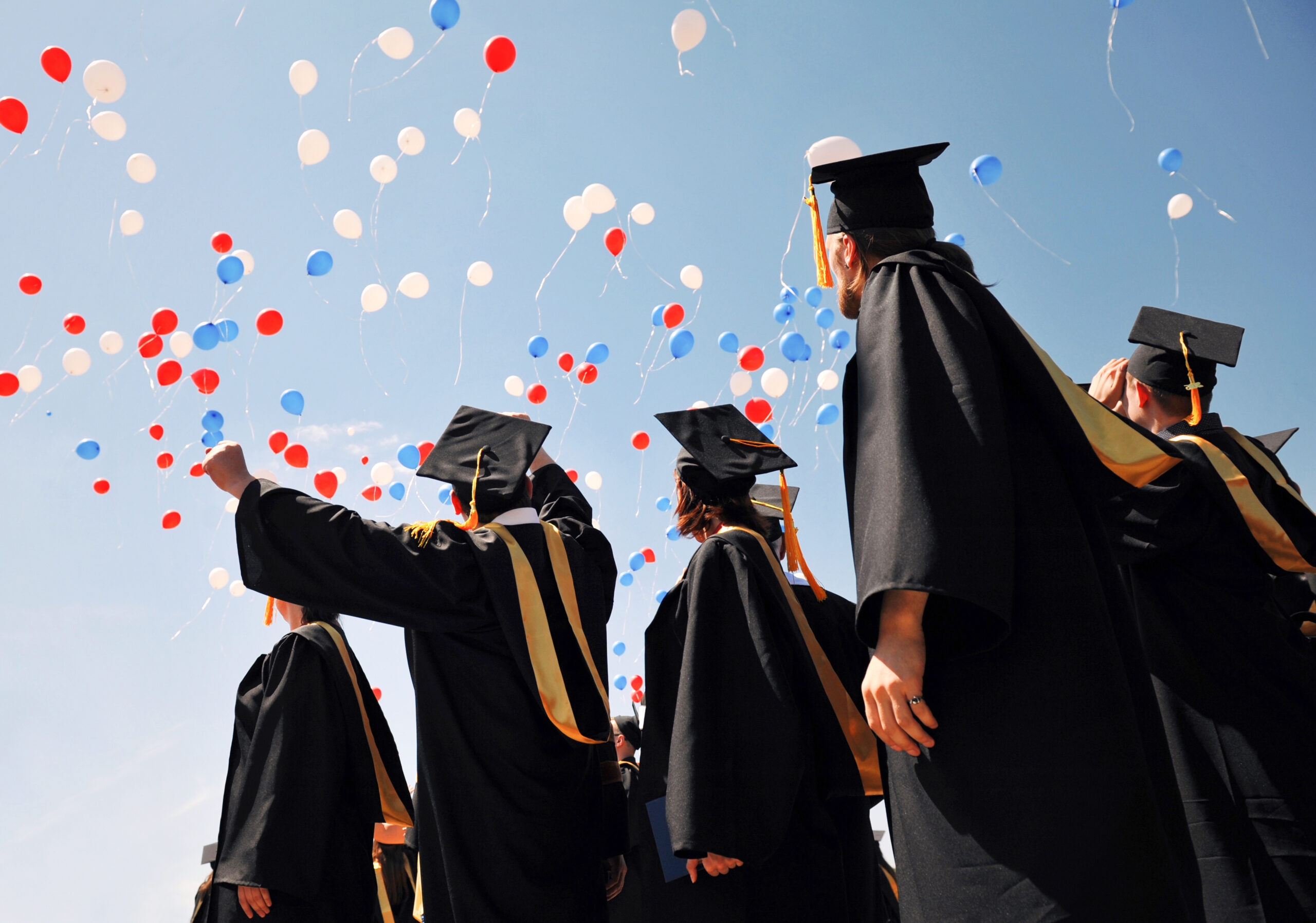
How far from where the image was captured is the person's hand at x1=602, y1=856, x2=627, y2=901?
10.1ft

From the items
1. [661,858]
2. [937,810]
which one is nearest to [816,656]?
[661,858]

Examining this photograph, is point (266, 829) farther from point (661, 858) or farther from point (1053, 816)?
point (1053, 816)

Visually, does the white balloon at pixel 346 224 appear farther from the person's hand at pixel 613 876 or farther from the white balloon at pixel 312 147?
the person's hand at pixel 613 876

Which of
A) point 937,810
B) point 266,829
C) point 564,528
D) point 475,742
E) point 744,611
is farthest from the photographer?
point 564,528

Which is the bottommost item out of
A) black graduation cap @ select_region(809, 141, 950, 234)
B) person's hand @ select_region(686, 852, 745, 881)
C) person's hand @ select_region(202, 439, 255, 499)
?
person's hand @ select_region(686, 852, 745, 881)

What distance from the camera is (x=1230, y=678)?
103 inches

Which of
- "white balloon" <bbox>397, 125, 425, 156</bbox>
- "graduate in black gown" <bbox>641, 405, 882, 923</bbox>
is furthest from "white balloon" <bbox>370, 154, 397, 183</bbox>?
"graduate in black gown" <bbox>641, 405, 882, 923</bbox>

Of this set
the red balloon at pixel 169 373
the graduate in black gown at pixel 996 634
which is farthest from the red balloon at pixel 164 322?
the graduate in black gown at pixel 996 634

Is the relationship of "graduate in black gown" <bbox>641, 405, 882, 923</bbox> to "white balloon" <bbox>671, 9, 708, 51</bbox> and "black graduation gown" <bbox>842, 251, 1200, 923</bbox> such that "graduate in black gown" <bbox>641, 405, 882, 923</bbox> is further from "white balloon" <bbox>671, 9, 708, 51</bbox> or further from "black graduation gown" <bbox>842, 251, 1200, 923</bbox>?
"white balloon" <bbox>671, 9, 708, 51</bbox>

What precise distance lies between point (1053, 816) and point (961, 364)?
680 mm

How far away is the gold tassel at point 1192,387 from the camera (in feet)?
9.75

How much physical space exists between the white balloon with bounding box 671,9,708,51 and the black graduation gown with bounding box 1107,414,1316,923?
331 cm

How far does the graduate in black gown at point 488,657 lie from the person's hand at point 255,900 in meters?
0.64

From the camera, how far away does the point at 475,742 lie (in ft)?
9.36
